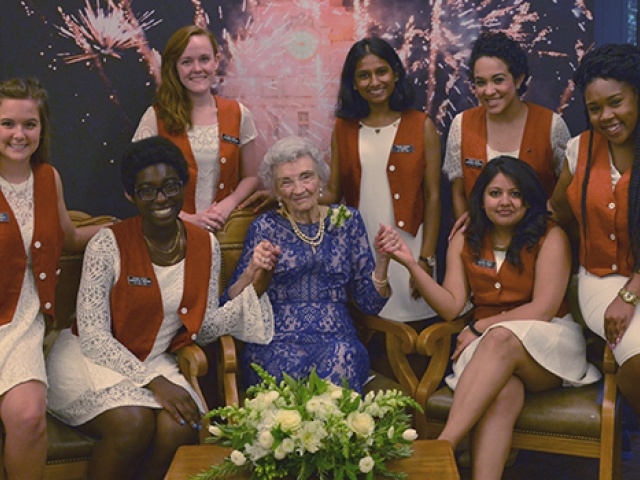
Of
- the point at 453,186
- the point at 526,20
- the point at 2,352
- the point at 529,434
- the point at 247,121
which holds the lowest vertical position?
the point at 529,434

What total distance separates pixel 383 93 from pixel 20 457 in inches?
83.0

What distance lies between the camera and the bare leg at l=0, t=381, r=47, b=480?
10.0 feet

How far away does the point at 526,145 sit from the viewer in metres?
3.90

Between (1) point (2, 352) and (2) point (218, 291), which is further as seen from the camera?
(2) point (218, 291)

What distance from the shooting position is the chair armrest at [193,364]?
3.31 metres

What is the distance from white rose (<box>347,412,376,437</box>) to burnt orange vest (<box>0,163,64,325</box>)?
1427 millimetres

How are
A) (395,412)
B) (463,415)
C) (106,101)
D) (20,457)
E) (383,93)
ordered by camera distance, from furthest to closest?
(106,101), (383,93), (463,415), (20,457), (395,412)

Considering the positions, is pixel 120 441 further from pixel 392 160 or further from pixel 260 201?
pixel 392 160

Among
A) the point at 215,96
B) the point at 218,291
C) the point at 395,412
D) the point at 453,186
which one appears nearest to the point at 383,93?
the point at 453,186

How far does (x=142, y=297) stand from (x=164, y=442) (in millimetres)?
542

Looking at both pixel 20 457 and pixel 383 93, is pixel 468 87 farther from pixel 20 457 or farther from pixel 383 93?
pixel 20 457

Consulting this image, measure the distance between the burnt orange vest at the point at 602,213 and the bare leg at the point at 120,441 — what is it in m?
1.74

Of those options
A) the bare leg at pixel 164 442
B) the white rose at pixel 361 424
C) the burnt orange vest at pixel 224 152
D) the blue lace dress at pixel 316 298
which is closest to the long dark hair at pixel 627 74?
the blue lace dress at pixel 316 298

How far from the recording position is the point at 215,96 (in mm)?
4227
